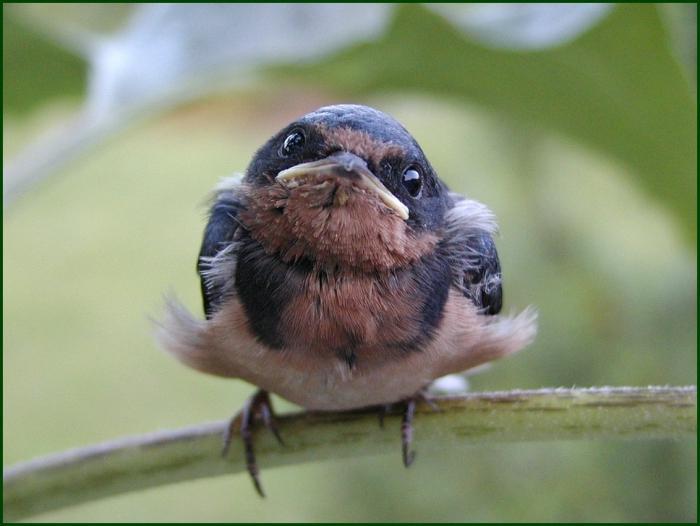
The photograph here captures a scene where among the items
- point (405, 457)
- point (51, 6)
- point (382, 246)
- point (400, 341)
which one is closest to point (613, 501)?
point (405, 457)

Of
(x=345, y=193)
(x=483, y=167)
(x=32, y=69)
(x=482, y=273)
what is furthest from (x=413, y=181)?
(x=483, y=167)

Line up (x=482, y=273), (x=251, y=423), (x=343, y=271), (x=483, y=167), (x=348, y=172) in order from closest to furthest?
(x=348, y=172) → (x=343, y=271) → (x=482, y=273) → (x=251, y=423) → (x=483, y=167)

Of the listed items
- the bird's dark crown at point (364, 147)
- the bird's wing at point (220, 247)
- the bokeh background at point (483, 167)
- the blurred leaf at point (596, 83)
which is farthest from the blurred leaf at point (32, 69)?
the bird's dark crown at point (364, 147)

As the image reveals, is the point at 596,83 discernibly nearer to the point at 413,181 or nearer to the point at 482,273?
the point at 482,273

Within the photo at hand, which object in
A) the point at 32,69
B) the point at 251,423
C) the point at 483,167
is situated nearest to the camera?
the point at 251,423

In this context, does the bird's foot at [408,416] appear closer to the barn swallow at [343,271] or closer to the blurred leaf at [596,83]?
the barn swallow at [343,271]
